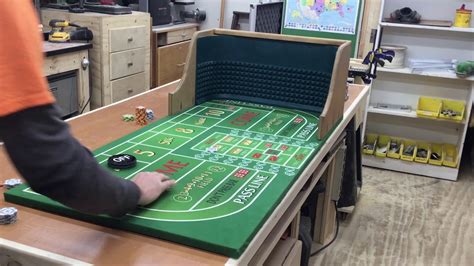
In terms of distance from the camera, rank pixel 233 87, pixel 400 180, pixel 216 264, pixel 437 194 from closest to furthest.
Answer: pixel 216 264 < pixel 233 87 < pixel 437 194 < pixel 400 180

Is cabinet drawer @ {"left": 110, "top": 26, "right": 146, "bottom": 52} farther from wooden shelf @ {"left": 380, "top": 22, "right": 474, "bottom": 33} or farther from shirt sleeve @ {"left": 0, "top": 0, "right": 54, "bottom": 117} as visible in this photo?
shirt sleeve @ {"left": 0, "top": 0, "right": 54, "bottom": 117}

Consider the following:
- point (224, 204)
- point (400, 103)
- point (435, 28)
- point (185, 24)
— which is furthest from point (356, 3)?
point (224, 204)

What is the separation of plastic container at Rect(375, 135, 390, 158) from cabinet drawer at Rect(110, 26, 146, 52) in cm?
202

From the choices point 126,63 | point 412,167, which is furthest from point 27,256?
point 412,167

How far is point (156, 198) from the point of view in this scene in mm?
1181

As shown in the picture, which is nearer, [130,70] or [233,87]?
[233,87]

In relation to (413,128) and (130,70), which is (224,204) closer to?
(130,70)

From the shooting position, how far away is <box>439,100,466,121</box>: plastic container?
11.8ft

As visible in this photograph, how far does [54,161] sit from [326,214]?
6.70ft

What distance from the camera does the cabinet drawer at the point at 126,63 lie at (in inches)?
139

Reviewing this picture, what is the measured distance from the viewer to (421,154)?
3.82 m

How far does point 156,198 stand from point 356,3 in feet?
9.85

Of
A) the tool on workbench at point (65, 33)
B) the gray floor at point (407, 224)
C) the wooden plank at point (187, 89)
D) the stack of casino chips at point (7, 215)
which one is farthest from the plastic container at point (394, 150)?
the stack of casino chips at point (7, 215)

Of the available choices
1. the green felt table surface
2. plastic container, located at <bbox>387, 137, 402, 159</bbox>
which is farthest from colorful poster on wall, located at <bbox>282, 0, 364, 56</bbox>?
the green felt table surface
